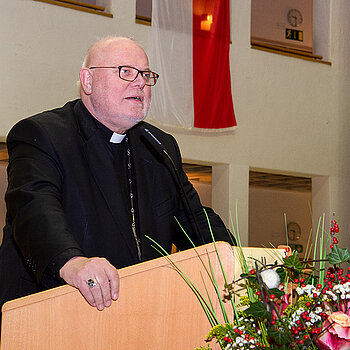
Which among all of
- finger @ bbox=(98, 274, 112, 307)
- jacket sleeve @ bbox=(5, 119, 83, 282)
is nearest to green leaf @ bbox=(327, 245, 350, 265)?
finger @ bbox=(98, 274, 112, 307)

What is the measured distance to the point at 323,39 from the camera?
10305mm

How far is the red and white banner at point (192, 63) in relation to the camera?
800cm

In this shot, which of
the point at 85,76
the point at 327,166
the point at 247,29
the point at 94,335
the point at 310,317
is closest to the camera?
the point at 310,317

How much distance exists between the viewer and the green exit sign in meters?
14.2

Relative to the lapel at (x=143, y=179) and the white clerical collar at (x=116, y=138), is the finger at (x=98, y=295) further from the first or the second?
the white clerical collar at (x=116, y=138)

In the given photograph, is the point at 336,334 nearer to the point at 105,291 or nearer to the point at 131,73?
the point at 105,291

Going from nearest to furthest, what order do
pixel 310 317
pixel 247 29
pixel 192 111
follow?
1. pixel 310 317
2. pixel 192 111
3. pixel 247 29

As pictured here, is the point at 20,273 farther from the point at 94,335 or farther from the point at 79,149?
the point at 94,335

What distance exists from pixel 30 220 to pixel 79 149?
67cm

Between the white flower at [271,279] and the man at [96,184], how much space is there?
0.78 meters

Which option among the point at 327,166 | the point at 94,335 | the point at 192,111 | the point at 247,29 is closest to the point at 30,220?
the point at 94,335

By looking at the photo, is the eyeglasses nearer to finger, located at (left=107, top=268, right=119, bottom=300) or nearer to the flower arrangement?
finger, located at (left=107, top=268, right=119, bottom=300)

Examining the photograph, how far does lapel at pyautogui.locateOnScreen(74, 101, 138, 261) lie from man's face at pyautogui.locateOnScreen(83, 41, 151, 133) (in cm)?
7

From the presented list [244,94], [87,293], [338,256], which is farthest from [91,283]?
[244,94]
